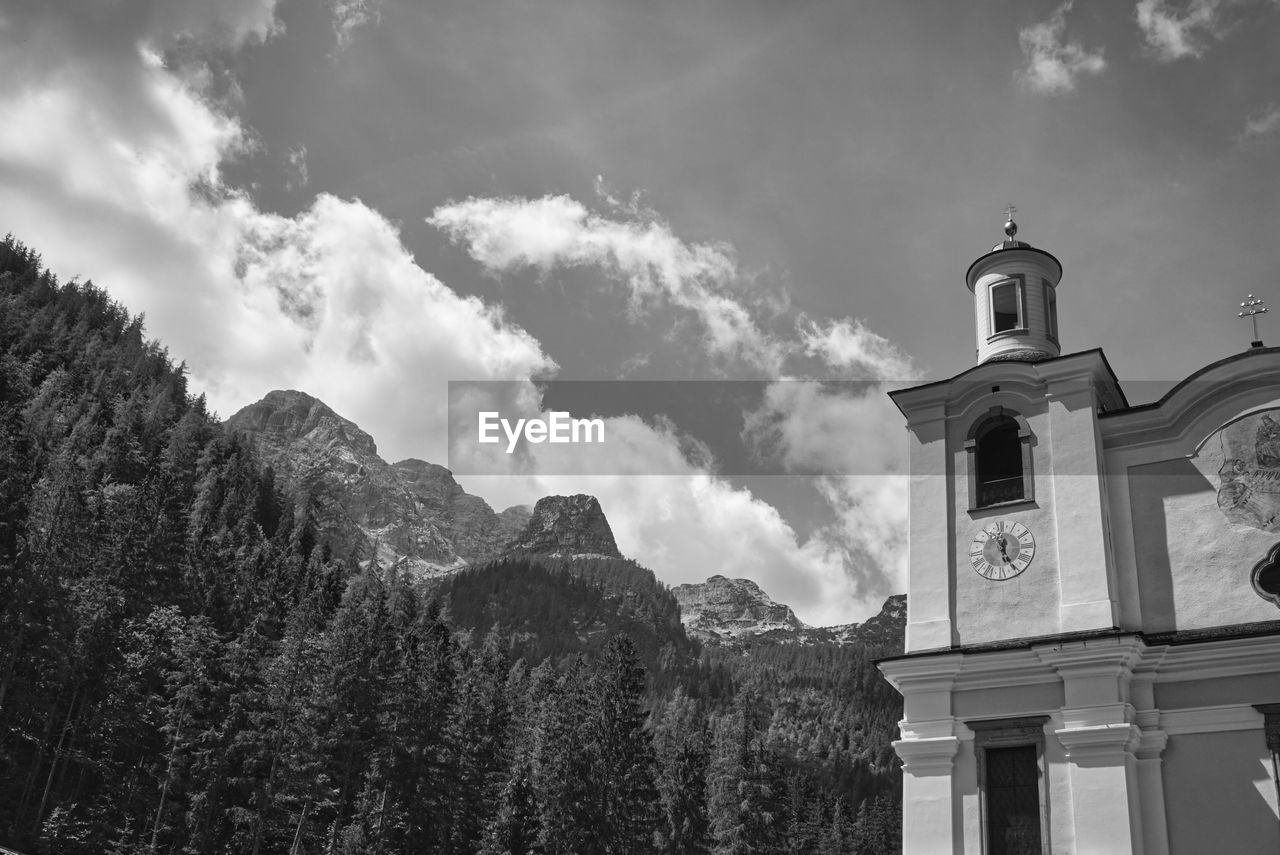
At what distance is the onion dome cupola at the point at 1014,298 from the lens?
2688 cm

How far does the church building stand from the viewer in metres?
20.0

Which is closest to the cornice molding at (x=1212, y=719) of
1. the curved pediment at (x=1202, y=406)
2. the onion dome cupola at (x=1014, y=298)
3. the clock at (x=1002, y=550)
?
the clock at (x=1002, y=550)

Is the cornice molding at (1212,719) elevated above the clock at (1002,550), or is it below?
below

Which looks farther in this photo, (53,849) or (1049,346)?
(53,849)

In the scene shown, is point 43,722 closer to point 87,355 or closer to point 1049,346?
point 1049,346

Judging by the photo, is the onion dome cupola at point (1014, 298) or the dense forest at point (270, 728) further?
the dense forest at point (270, 728)

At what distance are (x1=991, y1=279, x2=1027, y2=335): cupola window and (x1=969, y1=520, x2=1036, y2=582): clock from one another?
18.5 feet

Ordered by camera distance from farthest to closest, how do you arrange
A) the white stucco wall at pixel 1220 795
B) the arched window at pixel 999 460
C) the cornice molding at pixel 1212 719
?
1. the arched window at pixel 999 460
2. the cornice molding at pixel 1212 719
3. the white stucco wall at pixel 1220 795

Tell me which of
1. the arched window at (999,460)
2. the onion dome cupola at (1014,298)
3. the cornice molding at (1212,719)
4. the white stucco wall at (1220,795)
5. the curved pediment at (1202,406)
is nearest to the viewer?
the white stucco wall at (1220,795)

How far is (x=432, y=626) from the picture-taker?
249ft

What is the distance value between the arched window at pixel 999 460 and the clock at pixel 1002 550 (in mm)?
667

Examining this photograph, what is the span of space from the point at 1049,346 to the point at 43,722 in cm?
4323

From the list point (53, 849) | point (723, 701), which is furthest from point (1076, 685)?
point (723, 701)

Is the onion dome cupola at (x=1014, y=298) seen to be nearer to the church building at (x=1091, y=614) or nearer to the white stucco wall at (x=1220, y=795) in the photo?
the church building at (x=1091, y=614)
